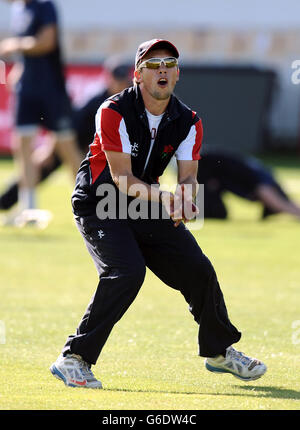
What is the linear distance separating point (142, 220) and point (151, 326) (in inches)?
66.5

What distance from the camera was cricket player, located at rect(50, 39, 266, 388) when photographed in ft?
17.0

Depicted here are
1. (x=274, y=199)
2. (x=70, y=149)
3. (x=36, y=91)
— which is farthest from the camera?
(x=274, y=199)

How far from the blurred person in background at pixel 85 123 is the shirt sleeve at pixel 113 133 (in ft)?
18.5

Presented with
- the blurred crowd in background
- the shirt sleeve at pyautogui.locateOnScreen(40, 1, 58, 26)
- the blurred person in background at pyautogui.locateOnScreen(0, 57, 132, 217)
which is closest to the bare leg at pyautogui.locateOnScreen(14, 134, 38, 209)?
the blurred person in background at pyautogui.locateOnScreen(0, 57, 132, 217)

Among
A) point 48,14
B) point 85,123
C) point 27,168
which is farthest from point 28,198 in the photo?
point 48,14

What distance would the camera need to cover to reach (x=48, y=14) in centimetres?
1137

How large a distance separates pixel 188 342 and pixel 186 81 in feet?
51.3

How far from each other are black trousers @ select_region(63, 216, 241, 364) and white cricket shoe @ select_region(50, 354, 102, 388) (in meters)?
0.05

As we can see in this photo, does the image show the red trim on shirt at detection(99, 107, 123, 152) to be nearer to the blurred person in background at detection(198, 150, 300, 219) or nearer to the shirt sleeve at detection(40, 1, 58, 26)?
the shirt sleeve at detection(40, 1, 58, 26)

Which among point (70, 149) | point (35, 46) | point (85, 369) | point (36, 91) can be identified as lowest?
point (70, 149)

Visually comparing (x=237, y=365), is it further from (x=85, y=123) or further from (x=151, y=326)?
(x=85, y=123)

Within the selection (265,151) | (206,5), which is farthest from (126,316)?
(206,5)

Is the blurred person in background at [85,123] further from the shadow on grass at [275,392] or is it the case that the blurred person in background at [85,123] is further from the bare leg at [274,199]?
the shadow on grass at [275,392]

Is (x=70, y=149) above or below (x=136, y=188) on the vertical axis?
below
